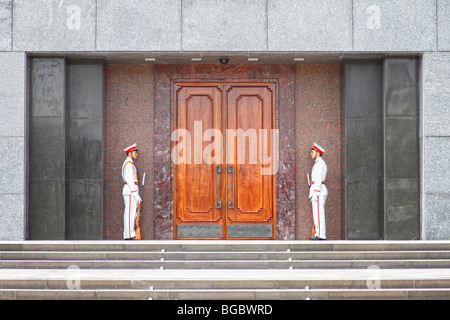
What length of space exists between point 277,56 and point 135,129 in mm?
3510

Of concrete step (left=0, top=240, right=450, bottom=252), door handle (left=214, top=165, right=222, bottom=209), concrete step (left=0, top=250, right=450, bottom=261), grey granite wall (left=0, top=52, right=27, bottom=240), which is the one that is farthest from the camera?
door handle (left=214, top=165, right=222, bottom=209)

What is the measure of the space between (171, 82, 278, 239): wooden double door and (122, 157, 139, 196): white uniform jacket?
1.04m

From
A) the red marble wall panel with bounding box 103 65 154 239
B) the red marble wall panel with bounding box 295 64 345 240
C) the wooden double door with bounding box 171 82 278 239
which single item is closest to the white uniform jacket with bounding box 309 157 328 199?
the red marble wall panel with bounding box 295 64 345 240

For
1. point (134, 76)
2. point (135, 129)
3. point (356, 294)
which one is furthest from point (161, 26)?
point (356, 294)

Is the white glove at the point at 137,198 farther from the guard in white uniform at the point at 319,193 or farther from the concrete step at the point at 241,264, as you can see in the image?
the guard in white uniform at the point at 319,193

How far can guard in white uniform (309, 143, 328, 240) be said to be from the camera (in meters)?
12.0

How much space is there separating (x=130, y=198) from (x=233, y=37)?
399 cm

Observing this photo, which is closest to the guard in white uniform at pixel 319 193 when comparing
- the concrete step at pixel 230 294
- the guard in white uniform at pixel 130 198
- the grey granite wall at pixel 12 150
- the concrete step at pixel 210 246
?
the concrete step at pixel 210 246

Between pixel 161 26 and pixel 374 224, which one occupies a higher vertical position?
pixel 161 26

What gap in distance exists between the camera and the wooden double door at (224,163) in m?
12.7

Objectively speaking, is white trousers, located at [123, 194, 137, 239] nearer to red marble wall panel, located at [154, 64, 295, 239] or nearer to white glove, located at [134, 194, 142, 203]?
white glove, located at [134, 194, 142, 203]

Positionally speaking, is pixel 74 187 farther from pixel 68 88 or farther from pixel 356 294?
pixel 356 294

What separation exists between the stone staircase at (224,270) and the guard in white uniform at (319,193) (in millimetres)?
1867
